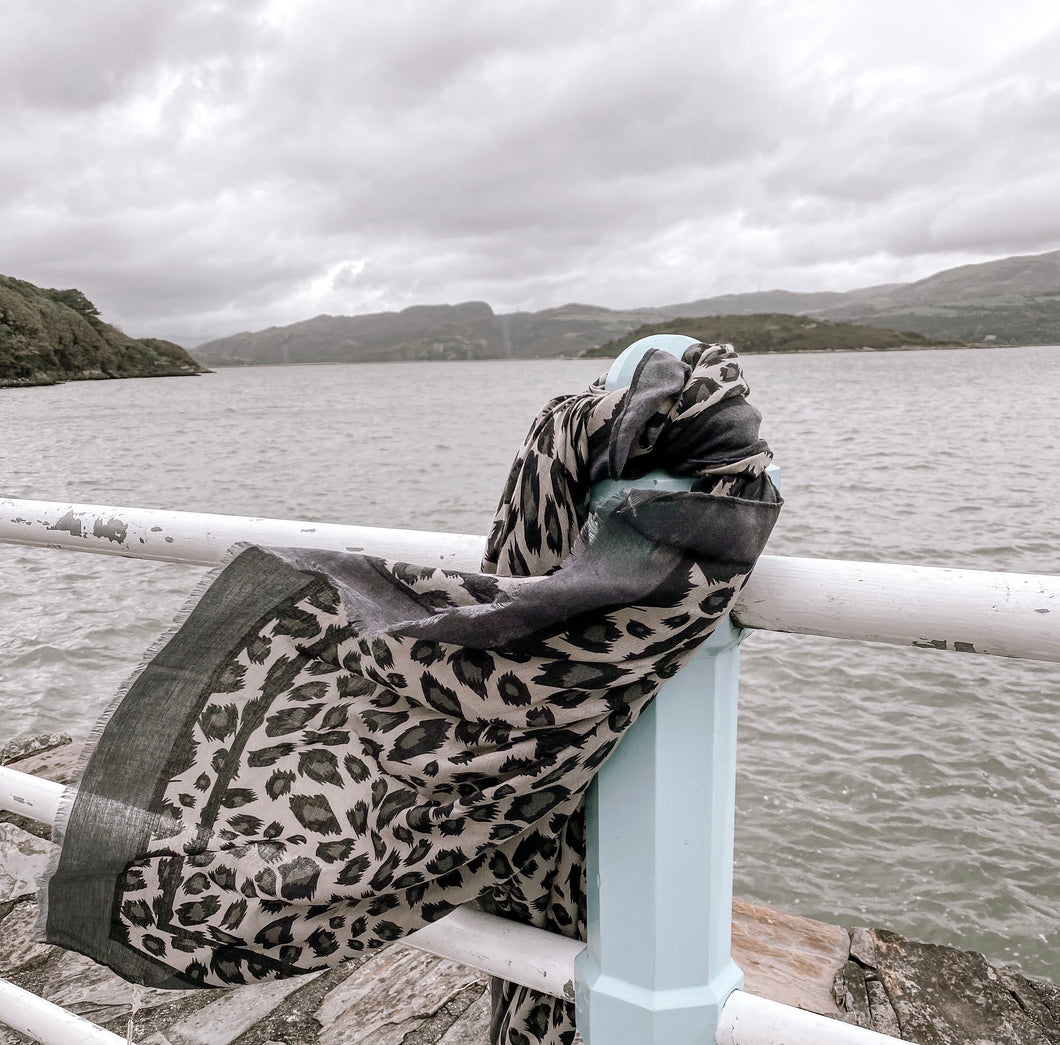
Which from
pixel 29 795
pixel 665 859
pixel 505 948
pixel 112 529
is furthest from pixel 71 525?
pixel 665 859

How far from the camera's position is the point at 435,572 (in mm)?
1030

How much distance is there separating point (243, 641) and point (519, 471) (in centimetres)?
41

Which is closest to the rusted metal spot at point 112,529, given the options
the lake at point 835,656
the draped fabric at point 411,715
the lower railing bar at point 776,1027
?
the draped fabric at point 411,715

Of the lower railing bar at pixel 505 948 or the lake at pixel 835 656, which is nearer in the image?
the lower railing bar at pixel 505 948

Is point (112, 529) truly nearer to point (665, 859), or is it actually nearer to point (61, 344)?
point (665, 859)

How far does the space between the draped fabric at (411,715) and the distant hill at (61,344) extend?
76268 mm

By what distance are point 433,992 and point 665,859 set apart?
1.27 m

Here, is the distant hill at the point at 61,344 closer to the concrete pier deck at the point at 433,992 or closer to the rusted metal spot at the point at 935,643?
the concrete pier deck at the point at 433,992

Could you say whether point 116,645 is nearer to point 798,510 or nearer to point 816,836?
point 816,836

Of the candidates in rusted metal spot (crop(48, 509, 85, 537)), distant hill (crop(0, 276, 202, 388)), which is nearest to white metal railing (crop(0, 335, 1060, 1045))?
rusted metal spot (crop(48, 509, 85, 537))

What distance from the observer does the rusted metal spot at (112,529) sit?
4.40 feet

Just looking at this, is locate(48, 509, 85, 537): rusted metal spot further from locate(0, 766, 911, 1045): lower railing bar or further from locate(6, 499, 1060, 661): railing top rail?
Result: locate(6, 499, 1060, 661): railing top rail

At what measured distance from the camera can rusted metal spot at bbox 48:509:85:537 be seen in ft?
4.58

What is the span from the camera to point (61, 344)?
3034 inches
